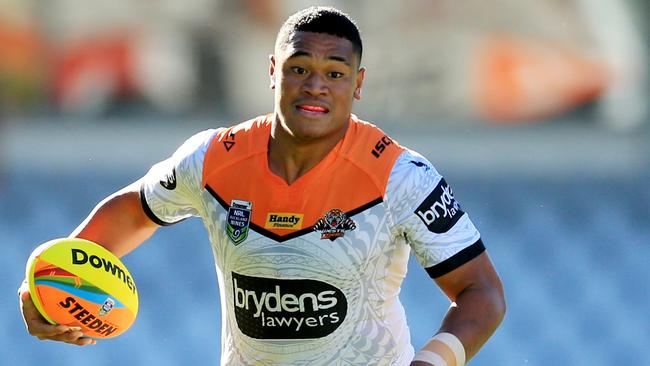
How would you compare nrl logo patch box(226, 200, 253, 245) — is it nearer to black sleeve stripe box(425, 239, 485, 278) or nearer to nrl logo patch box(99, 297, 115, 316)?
nrl logo patch box(99, 297, 115, 316)

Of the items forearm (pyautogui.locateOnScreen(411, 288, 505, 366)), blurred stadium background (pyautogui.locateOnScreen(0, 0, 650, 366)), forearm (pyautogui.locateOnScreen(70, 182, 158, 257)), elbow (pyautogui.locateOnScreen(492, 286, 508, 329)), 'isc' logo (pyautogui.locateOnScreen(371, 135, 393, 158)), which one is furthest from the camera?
blurred stadium background (pyautogui.locateOnScreen(0, 0, 650, 366))

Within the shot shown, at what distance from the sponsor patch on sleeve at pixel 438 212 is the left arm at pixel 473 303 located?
0.11 meters

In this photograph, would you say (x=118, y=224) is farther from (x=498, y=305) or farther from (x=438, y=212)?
(x=498, y=305)

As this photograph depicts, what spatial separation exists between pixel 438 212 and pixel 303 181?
37 centimetres

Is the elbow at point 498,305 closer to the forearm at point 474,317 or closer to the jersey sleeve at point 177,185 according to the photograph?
the forearm at point 474,317

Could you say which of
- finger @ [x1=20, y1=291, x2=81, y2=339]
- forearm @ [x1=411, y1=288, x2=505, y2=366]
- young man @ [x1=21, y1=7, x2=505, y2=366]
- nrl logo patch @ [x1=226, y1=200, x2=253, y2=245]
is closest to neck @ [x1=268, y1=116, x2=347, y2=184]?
young man @ [x1=21, y1=7, x2=505, y2=366]

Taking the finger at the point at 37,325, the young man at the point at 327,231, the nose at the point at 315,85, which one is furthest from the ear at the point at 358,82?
the finger at the point at 37,325

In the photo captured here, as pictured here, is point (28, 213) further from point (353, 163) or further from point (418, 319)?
point (353, 163)

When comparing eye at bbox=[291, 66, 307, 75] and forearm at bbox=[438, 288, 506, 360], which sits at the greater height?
eye at bbox=[291, 66, 307, 75]

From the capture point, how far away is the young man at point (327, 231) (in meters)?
3.43

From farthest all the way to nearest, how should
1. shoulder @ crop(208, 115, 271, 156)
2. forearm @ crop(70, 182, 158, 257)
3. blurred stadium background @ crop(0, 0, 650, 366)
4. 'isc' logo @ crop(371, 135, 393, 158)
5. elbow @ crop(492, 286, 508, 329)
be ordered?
blurred stadium background @ crop(0, 0, 650, 366)
forearm @ crop(70, 182, 158, 257)
shoulder @ crop(208, 115, 271, 156)
'isc' logo @ crop(371, 135, 393, 158)
elbow @ crop(492, 286, 508, 329)

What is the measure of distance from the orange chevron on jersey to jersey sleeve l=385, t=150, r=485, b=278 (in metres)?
→ 0.05

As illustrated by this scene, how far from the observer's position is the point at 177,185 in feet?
12.2

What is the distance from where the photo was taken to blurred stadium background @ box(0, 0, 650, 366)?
6.17 meters
